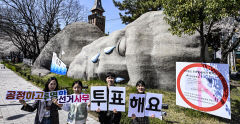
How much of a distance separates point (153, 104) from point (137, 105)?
0.31m

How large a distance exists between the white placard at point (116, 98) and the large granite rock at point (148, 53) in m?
4.51

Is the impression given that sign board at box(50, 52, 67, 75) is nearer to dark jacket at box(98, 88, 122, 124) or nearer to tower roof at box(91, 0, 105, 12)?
dark jacket at box(98, 88, 122, 124)

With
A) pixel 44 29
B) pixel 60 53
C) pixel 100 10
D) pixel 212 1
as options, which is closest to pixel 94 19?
pixel 100 10

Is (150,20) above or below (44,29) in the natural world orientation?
below

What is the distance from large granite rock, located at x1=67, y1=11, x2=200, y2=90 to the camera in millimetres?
6383

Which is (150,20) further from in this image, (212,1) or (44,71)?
(44,71)

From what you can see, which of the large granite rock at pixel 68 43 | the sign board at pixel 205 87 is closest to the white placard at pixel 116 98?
the sign board at pixel 205 87

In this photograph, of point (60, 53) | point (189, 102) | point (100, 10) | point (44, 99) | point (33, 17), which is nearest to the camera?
point (44, 99)

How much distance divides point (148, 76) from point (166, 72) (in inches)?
37.4

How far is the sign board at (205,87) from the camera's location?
334 centimetres

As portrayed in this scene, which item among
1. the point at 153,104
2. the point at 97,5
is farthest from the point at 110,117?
the point at 97,5

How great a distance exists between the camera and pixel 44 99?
2314 millimetres

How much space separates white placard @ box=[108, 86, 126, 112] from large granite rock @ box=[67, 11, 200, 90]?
4.51 m

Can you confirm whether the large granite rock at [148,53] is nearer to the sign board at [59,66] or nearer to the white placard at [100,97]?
the sign board at [59,66]
